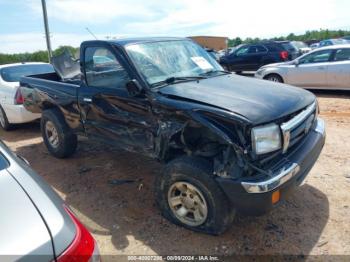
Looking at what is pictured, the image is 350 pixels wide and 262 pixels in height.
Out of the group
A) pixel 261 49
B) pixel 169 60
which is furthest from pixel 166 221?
pixel 261 49

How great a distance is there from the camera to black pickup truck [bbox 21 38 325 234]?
2.85 m

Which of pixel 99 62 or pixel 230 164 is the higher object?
pixel 99 62

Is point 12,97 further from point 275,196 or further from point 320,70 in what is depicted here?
point 320,70

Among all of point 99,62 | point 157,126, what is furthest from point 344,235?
point 99,62

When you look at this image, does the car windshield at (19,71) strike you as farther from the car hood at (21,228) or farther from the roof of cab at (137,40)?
the car hood at (21,228)

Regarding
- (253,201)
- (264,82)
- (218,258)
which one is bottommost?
(218,258)

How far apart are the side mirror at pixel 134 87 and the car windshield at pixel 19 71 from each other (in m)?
4.84

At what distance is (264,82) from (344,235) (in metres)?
1.85

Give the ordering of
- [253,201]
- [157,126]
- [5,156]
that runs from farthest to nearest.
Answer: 1. [157,126]
2. [253,201]
3. [5,156]

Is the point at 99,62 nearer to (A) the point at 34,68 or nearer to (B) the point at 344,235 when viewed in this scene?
(B) the point at 344,235

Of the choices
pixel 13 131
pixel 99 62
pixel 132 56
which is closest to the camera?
pixel 132 56

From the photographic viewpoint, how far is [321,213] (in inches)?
139

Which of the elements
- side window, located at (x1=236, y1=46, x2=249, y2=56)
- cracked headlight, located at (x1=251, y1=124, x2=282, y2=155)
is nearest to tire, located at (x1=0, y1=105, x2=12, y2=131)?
cracked headlight, located at (x1=251, y1=124, x2=282, y2=155)

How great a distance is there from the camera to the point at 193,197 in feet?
10.6
